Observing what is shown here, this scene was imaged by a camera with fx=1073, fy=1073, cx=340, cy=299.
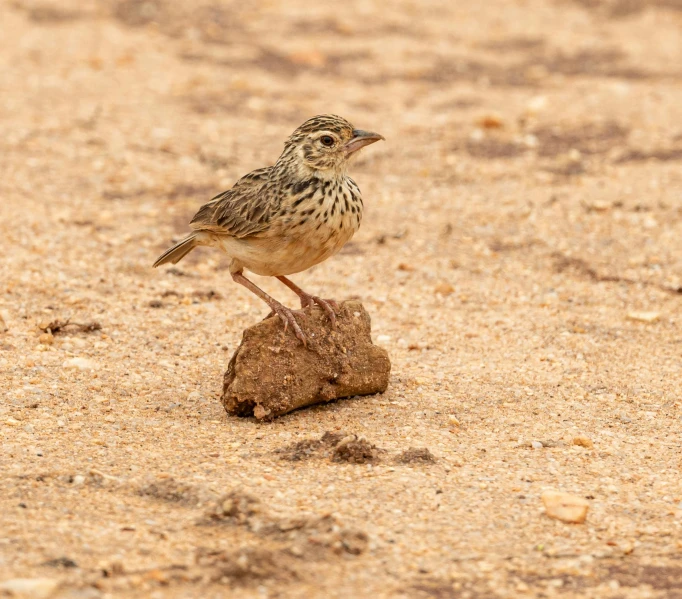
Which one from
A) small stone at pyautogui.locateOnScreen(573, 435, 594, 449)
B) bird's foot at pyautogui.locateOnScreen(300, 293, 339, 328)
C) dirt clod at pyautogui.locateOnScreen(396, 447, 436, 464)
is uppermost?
bird's foot at pyautogui.locateOnScreen(300, 293, 339, 328)

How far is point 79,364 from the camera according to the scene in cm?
639

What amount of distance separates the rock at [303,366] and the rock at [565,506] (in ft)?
4.84

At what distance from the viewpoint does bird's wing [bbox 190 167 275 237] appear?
227 inches

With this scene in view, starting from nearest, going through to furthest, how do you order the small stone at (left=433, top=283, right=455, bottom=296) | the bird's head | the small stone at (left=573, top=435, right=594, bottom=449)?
1. the small stone at (left=573, top=435, right=594, bottom=449)
2. the bird's head
3. the small stone at (left=433, top=283, right=455, bottom=296)

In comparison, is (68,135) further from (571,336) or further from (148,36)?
(571,336)

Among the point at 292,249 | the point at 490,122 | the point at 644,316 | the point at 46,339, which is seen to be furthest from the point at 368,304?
the point at 490,122

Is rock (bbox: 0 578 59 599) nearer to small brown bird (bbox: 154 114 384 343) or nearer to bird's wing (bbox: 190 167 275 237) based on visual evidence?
small brown bird (bbox: 154 114 384 343)

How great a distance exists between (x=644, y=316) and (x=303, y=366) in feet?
9.75

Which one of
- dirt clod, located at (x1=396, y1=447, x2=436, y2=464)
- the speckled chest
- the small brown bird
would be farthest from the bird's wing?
dirt clod, located at (x1=396, y1=447, x2=436, y2=464)

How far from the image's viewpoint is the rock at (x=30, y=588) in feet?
12.3

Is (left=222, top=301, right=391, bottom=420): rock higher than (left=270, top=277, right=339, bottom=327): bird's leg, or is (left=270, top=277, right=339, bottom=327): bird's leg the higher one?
(left=270, top=277, right=339, bottom=327): bird's leg

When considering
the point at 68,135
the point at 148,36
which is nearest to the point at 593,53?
the point at 148,36

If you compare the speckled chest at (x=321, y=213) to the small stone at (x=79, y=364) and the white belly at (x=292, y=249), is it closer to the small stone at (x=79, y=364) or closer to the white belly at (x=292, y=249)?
the white belly at (x=292, y=249)

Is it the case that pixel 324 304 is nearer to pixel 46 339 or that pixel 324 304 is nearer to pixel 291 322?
Result: pixel 291 322
